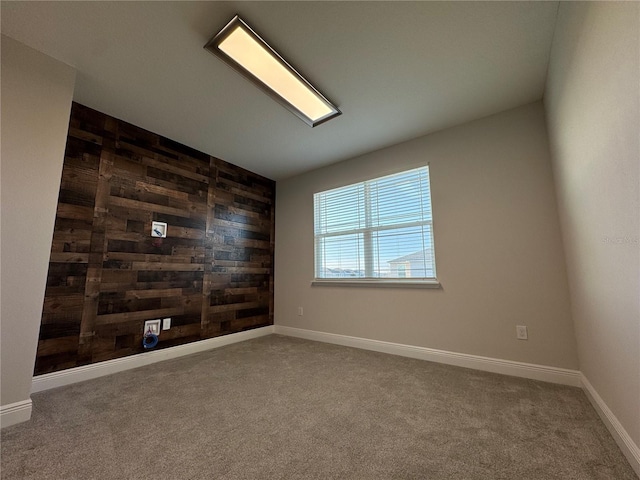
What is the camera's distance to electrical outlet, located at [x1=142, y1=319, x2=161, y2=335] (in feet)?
8.50

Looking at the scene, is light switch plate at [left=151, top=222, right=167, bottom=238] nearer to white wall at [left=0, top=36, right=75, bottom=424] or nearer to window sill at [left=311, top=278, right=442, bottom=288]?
white wall at [left=0, top=36, right=75, bottom=424]

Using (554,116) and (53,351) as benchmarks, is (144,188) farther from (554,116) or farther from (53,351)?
(554,116)

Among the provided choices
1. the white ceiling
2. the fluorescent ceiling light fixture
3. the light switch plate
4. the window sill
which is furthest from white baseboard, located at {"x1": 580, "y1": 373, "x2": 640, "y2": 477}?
the light switch plate

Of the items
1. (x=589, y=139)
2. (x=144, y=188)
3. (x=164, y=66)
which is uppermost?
(x=164, y=66)

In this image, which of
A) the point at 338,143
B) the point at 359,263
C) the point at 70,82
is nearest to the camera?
the point at 70,82

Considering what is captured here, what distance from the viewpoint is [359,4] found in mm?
1490

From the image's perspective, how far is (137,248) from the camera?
2598 millimetres

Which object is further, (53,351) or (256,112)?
(256,112)

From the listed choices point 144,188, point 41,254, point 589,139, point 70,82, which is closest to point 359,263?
point 589,139

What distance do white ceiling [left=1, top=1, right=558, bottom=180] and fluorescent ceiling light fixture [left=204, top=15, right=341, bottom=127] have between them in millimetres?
59

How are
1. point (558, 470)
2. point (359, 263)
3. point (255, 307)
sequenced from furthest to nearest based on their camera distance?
point (255, 307) → point (359, 263) → point (558, 470)

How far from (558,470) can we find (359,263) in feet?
7.59

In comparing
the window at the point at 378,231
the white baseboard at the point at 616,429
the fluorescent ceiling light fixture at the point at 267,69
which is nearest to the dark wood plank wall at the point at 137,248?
the window at the point at 378,231

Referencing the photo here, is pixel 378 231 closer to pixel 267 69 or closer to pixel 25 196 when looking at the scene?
pixel 267 69
